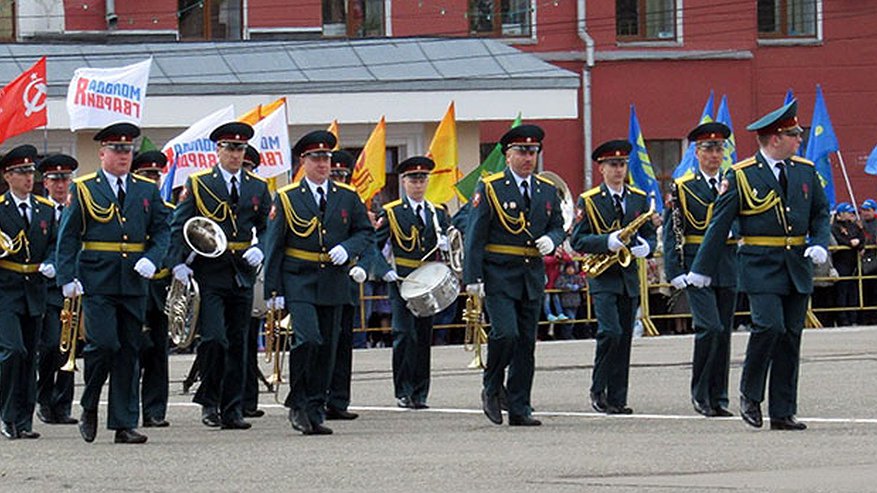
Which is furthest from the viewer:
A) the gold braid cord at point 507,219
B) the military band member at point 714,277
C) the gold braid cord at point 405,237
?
the gold braid cord at point 405,237

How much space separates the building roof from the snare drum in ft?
51.6

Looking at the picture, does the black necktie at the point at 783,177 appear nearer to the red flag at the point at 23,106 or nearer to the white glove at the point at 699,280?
the white glove at the point at 699,280

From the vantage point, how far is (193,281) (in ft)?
52.5

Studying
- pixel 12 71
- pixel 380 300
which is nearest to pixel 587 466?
pixel 380 300

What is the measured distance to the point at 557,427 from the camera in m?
15.4

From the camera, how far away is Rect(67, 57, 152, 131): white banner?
2455 cm

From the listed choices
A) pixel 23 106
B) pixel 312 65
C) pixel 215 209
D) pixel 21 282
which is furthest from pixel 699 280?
pixel 312 65

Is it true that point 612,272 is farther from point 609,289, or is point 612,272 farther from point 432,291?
point 432,291

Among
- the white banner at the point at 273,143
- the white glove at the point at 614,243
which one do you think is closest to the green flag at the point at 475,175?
the white banner at the point at 273,143

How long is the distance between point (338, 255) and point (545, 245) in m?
1.42

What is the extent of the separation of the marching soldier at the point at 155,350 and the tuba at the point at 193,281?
48 cm

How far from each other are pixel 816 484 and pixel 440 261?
8.28m

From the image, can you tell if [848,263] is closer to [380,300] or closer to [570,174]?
[380,300]

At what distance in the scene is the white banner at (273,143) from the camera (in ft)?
83.7
